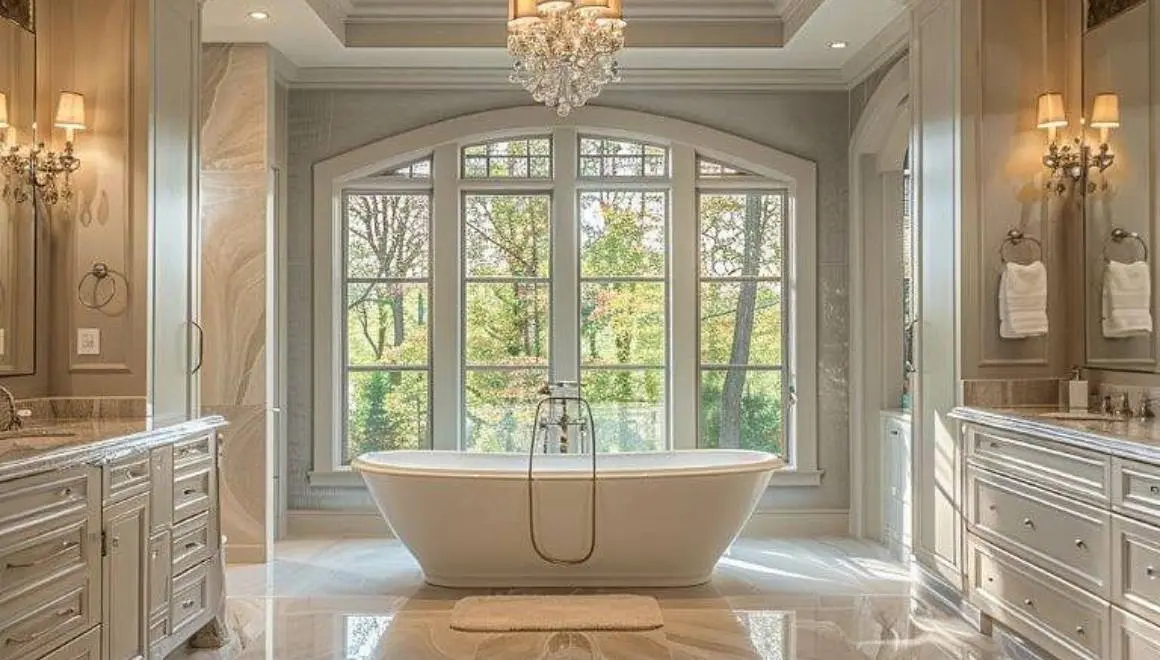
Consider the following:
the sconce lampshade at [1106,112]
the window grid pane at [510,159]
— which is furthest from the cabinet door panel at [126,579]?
the sconce lampshade at [1106,112]

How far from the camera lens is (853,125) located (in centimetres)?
623

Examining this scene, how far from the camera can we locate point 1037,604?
3.59 meters

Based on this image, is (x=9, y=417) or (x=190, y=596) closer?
(x=9, y=417)

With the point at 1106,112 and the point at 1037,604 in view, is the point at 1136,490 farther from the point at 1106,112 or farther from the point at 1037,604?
the point at 1106,112

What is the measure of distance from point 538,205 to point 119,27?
116 inches

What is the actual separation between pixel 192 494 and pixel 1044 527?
297 cm

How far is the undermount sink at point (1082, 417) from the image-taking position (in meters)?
3.60

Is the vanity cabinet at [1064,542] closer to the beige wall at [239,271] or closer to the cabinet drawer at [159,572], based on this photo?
the cabinet drawer at [159,572]

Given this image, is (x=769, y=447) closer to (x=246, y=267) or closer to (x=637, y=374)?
(x=637, y=374)

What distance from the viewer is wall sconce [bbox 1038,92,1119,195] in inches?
156

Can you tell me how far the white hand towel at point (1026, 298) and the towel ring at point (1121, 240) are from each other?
0.78 ft

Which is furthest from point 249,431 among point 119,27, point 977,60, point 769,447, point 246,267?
point 977,60

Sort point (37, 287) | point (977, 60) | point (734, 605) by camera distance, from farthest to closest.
Answer: point (734, 605) < point (977, 60) < point (37, 287)

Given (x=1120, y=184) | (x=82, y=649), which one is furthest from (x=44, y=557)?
(x=1120, y=184)
